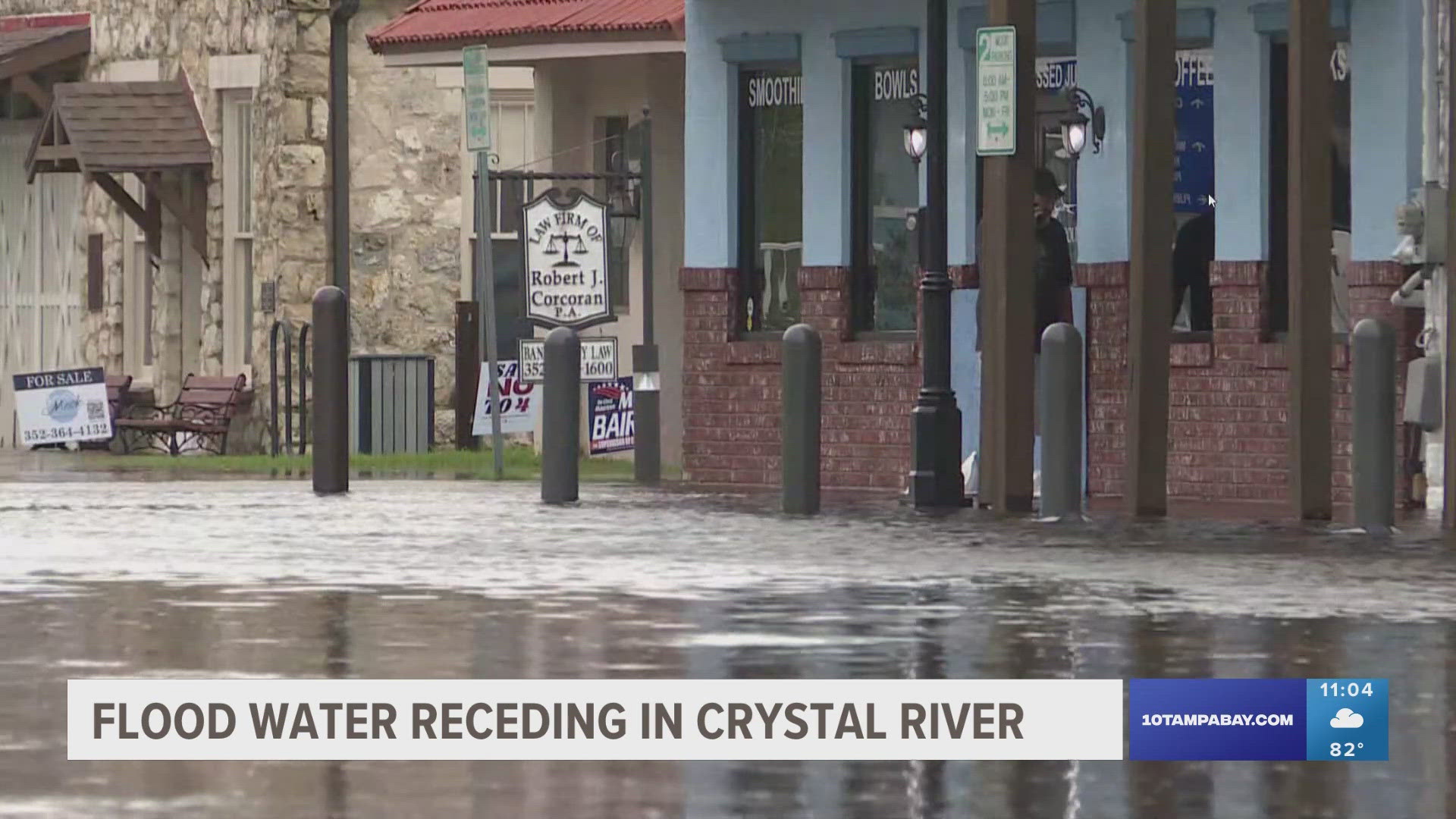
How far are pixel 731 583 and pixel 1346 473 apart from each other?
8.43 meters

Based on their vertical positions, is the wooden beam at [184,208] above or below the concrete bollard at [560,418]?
above

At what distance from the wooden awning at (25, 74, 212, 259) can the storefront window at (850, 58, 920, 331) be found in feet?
39.8

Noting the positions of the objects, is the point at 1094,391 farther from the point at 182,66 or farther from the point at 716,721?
the point at 182,66

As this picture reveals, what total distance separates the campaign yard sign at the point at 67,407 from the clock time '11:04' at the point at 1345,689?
26.9 meters

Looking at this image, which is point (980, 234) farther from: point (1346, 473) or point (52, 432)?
point (52, 432)

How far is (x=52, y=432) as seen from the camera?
3606 cm

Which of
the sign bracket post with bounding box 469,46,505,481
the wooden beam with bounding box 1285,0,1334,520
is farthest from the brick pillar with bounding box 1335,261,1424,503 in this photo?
the sign bracket post with bounding box 469,46,505,481

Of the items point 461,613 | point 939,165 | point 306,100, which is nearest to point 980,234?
point 939,165

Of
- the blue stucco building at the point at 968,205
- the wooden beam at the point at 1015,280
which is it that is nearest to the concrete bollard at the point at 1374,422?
the blue stucco building at the point at 968,205

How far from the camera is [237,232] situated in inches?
1489

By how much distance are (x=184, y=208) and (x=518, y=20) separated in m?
7.66

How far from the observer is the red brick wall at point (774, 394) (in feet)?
85.0

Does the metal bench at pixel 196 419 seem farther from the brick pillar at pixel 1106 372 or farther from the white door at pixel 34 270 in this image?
the brick pillar at pixel 1106 372

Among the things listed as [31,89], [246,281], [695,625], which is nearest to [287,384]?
[246,281]
